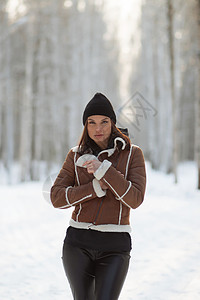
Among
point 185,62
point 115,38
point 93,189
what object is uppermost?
point 115,38

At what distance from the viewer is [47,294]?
144 inches

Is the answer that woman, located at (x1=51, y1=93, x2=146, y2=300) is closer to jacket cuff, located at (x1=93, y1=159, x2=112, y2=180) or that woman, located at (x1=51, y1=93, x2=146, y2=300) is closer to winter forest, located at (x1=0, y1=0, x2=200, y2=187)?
jacket cuff, located at (x1=93, y1=159, x2=112, y2=180)

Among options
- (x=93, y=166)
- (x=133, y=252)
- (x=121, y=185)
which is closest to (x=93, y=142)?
(x=93, y=166)

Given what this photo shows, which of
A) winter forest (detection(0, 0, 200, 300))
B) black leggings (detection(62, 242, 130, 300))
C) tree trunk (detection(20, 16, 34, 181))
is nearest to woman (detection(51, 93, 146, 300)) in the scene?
black leggings (detection(62, 242, 130, 300))

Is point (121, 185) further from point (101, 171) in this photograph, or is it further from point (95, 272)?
point (95, 272)

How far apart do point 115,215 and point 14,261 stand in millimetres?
3199

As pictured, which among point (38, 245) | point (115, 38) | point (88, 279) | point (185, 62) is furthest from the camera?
point (115, 38)

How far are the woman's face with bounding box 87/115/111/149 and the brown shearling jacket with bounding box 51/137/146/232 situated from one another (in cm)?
8

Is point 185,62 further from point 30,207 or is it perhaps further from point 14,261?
point 14,261

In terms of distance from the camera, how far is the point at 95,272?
1911 mm

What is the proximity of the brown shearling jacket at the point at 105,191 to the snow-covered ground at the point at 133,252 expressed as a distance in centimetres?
27

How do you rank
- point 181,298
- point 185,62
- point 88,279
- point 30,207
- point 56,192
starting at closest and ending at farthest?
point 88,279 < point 56,192 < point 181,298 < point 30,207 < point 185,62

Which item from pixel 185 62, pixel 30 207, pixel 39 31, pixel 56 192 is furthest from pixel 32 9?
pixel 56 192

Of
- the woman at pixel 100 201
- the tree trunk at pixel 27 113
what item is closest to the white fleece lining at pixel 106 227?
the woman at pixel 100 201
